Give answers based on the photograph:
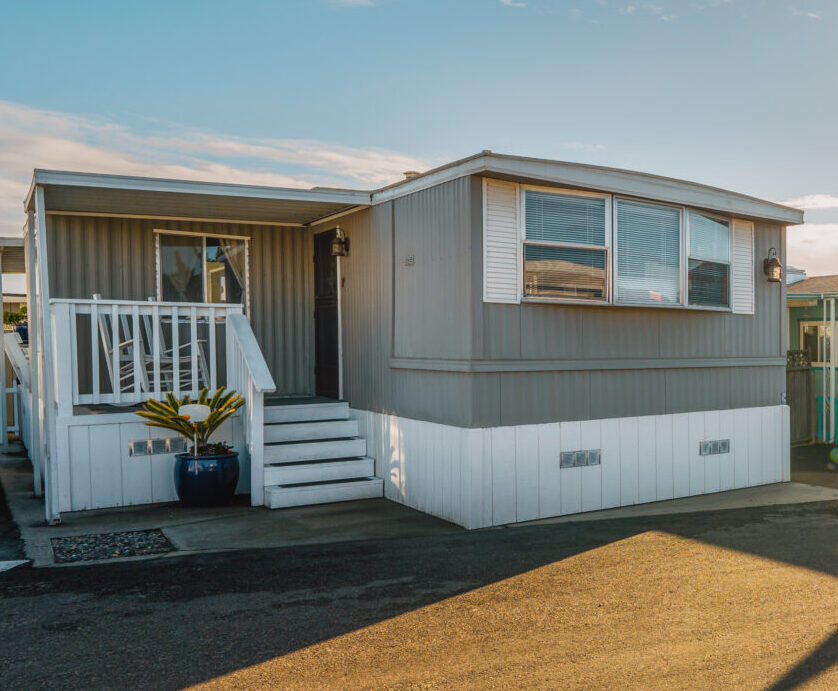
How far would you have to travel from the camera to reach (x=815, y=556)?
4.98 meters

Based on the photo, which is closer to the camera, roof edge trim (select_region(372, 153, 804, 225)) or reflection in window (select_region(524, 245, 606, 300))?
roof edge trim (select_region(372, 153, 804, 225))

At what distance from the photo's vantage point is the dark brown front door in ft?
26.4

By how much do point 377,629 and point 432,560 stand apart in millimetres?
1287

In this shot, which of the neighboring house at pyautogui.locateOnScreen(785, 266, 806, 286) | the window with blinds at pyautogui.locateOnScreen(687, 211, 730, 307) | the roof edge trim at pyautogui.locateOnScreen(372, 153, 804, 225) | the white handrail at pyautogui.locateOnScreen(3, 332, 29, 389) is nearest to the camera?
the roof edge trim at pyautogui.locateOnScreen(372, 153, 804, 225)

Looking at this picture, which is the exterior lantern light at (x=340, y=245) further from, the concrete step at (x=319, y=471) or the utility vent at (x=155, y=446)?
the utility vent at (x=155, y=446)

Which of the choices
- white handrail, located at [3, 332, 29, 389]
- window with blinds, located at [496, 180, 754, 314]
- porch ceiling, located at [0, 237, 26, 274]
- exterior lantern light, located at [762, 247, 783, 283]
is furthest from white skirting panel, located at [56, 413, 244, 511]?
exterior lantern light, located at [762, 247, 783, 283]

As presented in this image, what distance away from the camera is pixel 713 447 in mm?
7543

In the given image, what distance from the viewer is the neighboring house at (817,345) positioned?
10.9m

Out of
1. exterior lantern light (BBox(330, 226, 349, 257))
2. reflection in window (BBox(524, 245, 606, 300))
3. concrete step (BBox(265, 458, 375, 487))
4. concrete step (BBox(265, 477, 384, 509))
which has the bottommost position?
concrete step (BBox(265, 477, 384, 509))

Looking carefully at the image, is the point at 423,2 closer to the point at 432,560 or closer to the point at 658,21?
the point at 658,21

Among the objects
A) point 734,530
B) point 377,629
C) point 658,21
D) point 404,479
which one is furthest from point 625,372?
point 658,21

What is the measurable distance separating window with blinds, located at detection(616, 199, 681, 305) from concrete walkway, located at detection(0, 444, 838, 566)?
1972 mm

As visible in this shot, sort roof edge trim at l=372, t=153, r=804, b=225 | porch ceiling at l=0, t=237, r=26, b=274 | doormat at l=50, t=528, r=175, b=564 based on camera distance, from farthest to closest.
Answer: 1. porch ceiling at l=0, t=237, r=26, b=274
2. roof edge trim at l=372, t=153, r=804, b=225
3. doormat at l=50, t=528, r=175, b=564

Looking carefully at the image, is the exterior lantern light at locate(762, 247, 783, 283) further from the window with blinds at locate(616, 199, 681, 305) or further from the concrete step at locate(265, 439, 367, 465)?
the concrete step at locate(265, 439, 367, 465)
